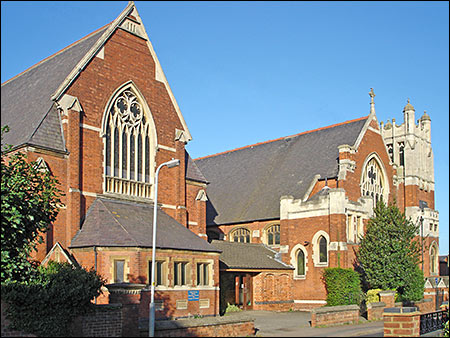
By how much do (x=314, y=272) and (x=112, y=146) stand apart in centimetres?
1577


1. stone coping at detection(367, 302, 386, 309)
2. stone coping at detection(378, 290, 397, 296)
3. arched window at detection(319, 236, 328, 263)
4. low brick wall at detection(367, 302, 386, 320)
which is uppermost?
arched window at detection(319, 236, 328, 263)

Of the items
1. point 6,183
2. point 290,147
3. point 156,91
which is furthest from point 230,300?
point 6,183

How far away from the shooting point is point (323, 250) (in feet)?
122

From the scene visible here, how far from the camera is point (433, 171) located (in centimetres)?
4959

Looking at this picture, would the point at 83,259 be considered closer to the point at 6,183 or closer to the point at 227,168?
the point at 6,183

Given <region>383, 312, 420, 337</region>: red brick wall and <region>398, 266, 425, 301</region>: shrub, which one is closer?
<region>383, 312, 420, 337</region>: red brick wall

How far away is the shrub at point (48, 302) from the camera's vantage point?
50.2 feet

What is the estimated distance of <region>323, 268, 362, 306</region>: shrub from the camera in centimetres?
3378

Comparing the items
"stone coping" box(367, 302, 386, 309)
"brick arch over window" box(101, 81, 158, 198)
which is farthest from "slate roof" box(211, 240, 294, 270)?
"stone coping" box(367, 302, 386, 309)

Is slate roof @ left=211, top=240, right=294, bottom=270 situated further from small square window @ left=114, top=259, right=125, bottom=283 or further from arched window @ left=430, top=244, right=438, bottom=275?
arched window @ left=430, top=244, right=438, bottom=275

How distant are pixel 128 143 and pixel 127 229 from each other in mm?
6581

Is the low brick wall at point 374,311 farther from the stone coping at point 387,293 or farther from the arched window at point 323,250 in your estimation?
the arched window at point 323,250

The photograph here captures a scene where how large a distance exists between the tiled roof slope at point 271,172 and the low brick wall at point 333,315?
1363 centimetres

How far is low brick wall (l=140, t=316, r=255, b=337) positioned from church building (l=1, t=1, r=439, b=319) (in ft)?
5.15
